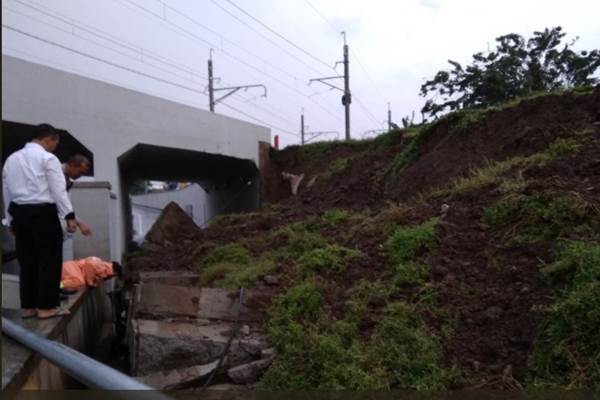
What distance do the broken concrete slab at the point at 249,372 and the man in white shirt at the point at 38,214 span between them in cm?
158

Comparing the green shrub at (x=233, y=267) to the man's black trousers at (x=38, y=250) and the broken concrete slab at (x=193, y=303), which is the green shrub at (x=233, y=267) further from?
the man's black trousers at (x=38, y=250)

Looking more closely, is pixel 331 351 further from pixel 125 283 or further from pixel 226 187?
pixel 226 187

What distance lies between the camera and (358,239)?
23.1ft

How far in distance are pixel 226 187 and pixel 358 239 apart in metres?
16.4

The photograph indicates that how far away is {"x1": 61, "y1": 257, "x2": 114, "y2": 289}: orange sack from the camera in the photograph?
6.24m

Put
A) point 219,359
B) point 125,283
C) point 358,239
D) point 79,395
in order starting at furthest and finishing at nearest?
point 125,283
point 358,239
point 219,359
point 79,395

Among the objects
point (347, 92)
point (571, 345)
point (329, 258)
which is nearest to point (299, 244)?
point (329, 258)

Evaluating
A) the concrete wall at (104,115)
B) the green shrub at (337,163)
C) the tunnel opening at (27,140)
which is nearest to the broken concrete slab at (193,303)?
the concrete wall at (104,115)

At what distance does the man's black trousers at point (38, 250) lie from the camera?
165 inches

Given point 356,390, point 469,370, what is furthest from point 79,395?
point 469,370

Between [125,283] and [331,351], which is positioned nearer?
[331,351]

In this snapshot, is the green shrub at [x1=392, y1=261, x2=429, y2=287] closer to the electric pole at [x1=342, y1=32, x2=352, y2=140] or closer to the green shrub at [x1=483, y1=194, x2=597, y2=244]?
the green shrub at [x1=483, y1=194, x2=597, y2=244]

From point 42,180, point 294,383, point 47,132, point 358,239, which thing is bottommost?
point 294,383

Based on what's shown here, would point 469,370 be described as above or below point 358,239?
below
